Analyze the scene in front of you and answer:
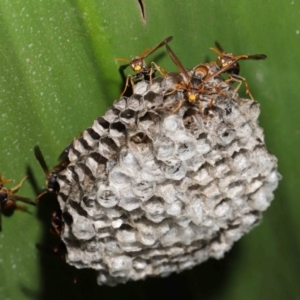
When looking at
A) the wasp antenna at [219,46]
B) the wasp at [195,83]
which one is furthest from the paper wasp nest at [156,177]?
the wasp antenna at [219,46]

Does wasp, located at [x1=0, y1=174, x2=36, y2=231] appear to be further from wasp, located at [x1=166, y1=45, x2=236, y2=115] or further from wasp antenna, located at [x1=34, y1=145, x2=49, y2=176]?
wasp, located at [x1=166, y1=45, x2=236, y2=115]

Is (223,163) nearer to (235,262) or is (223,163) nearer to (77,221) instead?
(77,221)

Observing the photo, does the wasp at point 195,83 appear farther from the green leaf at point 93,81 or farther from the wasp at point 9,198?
the wasp at point 9,198

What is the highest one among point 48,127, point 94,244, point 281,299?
point 48,127

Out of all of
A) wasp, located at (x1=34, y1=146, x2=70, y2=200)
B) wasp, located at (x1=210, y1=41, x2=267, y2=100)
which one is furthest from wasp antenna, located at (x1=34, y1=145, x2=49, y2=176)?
wasp, located at (x1=210, y1=41, x2=267, y2=100)

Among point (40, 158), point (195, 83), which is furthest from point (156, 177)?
point (40, 158)

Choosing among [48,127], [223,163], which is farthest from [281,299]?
[48,127]

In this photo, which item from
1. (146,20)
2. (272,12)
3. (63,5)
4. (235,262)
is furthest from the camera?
(235,262)
